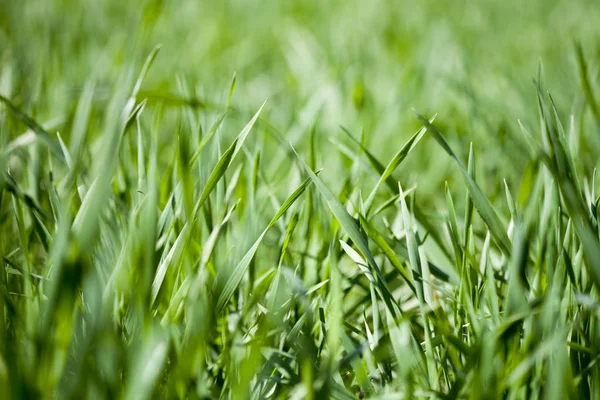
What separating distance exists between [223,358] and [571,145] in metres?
0.47

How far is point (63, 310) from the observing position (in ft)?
1.19

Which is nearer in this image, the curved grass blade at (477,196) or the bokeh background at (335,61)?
the curved grass blade at (477,196)

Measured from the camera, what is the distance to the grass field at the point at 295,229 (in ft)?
1.28

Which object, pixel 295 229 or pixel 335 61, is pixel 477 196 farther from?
pixel 335 61

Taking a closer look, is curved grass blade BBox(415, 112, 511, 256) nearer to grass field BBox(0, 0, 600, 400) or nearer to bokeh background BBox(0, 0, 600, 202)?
grass field BBox(0, 0, 600, 400)

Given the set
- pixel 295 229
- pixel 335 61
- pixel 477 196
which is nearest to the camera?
pixel 477 196

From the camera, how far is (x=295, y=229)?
0.72 m

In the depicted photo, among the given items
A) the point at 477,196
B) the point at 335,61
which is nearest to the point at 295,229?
the point at 477,196

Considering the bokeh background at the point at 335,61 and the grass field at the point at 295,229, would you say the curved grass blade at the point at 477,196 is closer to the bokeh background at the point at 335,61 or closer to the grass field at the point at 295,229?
the grass field at the point at 295,229

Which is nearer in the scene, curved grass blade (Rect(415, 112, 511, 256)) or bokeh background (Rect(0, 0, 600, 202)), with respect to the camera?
curved grass blade (Rect(415, 112, 511, 256))

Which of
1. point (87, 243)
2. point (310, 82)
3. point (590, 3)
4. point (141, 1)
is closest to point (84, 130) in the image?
point (87, 243)

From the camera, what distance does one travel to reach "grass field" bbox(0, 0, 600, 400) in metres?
0.39

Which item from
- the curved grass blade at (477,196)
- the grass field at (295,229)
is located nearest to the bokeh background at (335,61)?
the grass field at (295,229)

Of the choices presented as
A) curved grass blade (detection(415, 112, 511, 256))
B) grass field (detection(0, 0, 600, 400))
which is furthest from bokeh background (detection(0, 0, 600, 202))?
curved grass blade (detection(415, 112, 511, 256))
